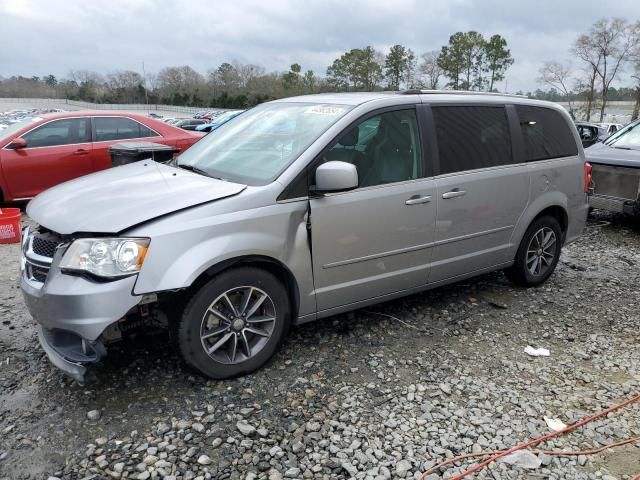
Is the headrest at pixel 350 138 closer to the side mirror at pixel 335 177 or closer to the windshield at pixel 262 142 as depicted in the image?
the windshield at pixel 262 142

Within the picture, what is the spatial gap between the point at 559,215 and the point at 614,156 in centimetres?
354

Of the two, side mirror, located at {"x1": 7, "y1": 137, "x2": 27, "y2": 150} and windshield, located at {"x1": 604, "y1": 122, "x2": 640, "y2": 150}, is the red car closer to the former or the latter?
side mirror, located at {"x1": 7, "y1": 137, "x2": 27, "y2": 150}

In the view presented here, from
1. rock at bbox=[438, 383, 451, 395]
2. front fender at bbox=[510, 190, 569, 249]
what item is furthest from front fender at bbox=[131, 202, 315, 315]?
front fender at bbox=[510, 190, 569, 249]

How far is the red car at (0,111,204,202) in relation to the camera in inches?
290

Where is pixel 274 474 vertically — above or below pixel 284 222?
below

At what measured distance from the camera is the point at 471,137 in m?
4.09

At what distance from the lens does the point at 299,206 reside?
318cm

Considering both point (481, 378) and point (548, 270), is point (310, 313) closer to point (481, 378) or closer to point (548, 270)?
point (481, 378)

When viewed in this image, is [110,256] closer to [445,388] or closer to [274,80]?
[445,388]

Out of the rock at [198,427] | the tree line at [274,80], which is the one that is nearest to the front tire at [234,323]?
the rock at [198,427]

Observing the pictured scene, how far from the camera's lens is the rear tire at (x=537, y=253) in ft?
15.3

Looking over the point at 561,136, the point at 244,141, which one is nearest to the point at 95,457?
the point at 244,141

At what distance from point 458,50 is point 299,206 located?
6334 cm

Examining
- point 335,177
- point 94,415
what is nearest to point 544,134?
point 335,177
